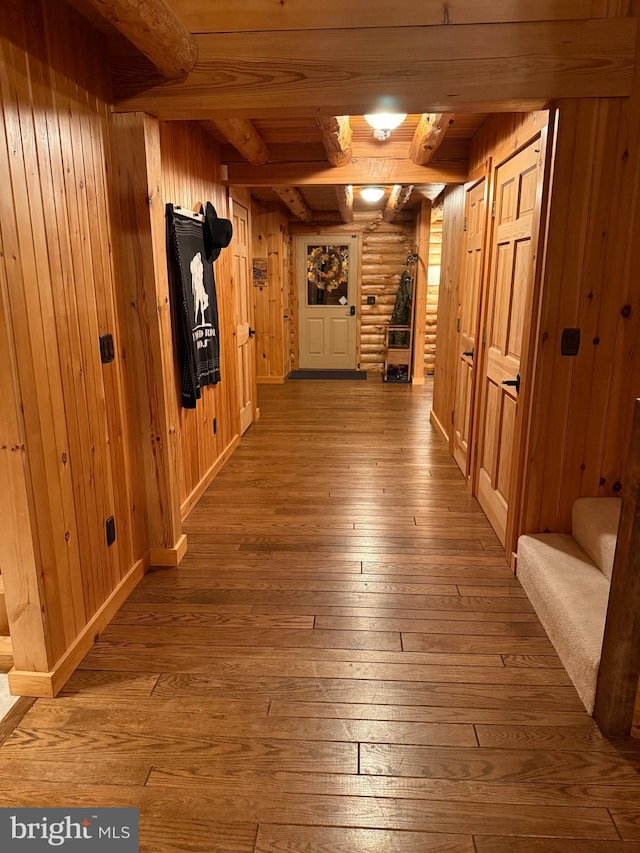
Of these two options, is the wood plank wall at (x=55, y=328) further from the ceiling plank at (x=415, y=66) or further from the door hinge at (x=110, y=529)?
the ceiling plank at (x=415, y=66)

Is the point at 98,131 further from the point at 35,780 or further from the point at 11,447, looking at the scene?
the point at 35,780

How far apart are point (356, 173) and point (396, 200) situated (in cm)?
214

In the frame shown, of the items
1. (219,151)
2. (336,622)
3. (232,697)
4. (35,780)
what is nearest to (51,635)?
(35,780)

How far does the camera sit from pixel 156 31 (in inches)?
76.4

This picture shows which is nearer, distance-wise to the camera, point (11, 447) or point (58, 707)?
point (11, 447)

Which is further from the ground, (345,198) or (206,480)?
(345,198)

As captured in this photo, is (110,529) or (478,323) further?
(478,323)

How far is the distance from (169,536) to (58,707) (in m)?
1.04

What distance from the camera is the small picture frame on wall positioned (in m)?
7.73

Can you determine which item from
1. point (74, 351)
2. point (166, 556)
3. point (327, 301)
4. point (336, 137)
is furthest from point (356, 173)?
point (327, 301)

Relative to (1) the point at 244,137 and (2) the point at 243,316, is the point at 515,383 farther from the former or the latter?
(2) the point at 243,316

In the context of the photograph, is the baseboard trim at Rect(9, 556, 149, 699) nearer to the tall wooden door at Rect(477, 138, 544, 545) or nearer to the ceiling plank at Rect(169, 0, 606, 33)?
the tall wooden door at Rect(477, 138, 544, 545)

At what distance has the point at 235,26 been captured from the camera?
2271 mm

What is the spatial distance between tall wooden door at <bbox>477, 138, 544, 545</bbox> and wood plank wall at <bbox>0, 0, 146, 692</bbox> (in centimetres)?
194
